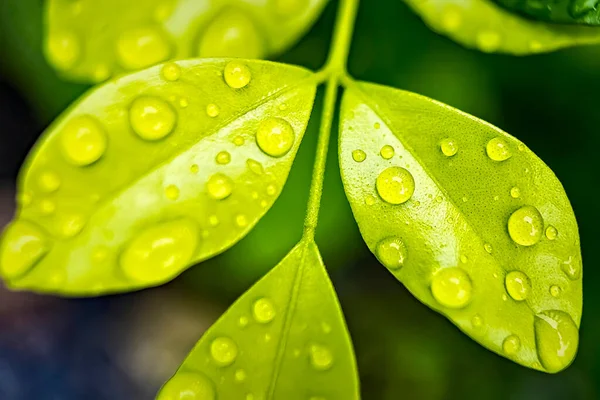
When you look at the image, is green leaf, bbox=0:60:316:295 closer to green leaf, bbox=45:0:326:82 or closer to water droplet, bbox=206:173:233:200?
A: water droplet, bbox=206:173:233:200

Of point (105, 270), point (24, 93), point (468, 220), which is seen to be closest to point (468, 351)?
point (468, 220)

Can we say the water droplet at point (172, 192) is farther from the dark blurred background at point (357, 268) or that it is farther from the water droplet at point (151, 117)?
the dark blurred background at point (357, 268)

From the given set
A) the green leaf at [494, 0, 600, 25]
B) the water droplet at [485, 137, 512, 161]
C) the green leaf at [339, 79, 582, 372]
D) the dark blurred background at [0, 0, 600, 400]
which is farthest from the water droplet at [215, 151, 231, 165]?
the dark blurred background at [0, 0, 600, 400]

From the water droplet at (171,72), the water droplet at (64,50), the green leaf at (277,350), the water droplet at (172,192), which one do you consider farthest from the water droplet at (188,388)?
the water droplet at (64,50)

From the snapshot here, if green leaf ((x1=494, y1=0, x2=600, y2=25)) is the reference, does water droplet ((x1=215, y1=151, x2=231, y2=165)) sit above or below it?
below

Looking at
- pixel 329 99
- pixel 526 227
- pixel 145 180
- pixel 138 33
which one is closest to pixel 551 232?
pixel 526 227

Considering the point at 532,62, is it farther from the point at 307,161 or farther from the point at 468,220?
the point at 468,220
